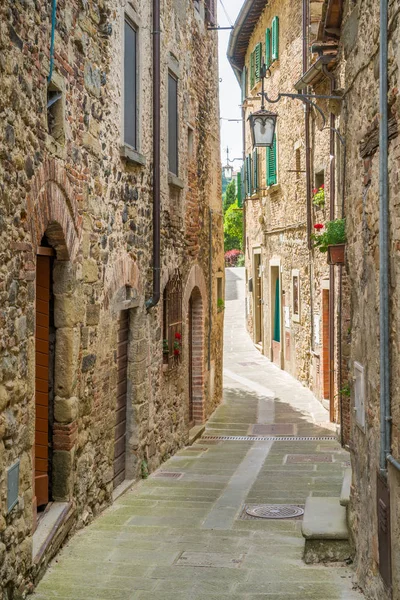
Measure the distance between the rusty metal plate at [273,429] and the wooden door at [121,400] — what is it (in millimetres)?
4656

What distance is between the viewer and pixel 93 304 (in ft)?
25.6

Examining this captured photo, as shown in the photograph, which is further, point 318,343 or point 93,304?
point 318,343

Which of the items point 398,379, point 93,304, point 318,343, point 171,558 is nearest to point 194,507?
point 171,558

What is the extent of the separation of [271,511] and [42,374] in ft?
9.85

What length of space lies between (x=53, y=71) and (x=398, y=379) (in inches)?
144

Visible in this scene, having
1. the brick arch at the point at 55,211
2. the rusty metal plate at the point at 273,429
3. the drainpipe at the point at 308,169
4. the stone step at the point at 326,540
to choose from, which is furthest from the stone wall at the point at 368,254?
the drainpipe at the point at 308,169

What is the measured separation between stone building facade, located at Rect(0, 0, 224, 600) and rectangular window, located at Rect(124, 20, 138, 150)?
0.04 meters

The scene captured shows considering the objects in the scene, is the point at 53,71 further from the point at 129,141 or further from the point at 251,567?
the point at 251,567

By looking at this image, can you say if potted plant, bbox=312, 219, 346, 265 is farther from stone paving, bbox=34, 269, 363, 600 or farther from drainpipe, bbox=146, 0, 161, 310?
stone paving, bbox=34, 269, 363, 600

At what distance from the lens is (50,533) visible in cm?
639

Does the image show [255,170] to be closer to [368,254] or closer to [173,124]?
[173,124]

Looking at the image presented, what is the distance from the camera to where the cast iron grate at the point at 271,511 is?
8273 mm

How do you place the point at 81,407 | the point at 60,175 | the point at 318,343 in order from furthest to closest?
the point at 318,343 < the point at 81,407 < the point at 60,175

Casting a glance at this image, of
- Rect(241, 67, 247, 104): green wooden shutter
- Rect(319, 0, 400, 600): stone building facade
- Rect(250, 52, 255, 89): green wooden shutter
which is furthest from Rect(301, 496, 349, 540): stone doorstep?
Rect(241, 67, 247, 104): green wooden shutter
